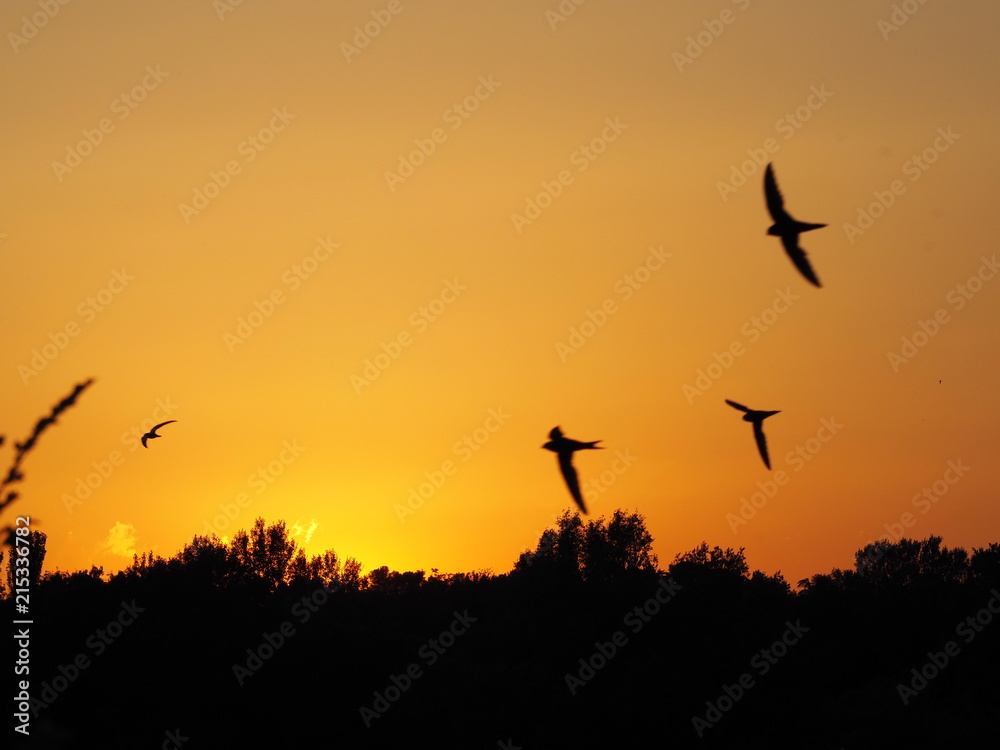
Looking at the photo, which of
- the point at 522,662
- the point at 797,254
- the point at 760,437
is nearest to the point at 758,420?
the point at 760,437

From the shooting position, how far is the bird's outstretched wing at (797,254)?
59.9ft

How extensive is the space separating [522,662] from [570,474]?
41.1m

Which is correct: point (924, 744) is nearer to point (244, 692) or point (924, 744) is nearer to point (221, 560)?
point (244, 692)

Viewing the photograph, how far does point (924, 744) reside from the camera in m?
47.9

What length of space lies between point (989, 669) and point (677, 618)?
650 inches

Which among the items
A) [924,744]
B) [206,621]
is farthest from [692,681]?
[206,621]

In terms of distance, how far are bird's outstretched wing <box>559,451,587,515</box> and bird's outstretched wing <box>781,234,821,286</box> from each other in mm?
5119

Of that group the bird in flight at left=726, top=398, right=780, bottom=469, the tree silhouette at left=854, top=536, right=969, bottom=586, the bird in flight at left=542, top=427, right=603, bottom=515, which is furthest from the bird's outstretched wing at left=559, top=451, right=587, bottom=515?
the tree silhouette at left=854, top=536, right=969, bottom=586

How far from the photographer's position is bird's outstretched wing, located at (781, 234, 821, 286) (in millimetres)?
18245

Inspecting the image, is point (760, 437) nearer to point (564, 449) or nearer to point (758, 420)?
point (758, 420)

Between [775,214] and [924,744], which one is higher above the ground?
[775,214]

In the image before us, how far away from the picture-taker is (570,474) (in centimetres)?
1984

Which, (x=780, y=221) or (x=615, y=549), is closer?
(x=780, y=221)

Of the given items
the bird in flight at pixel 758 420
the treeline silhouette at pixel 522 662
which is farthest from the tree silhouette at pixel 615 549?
the bird in flight at pixel 758 420
